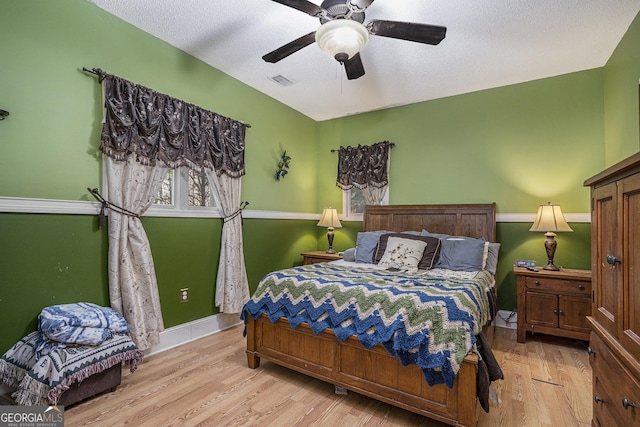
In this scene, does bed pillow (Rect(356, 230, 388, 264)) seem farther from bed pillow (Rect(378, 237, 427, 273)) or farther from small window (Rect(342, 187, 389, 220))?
small window (Rect(342, 187, 389, 220))

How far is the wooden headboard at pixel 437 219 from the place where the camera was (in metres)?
3.62

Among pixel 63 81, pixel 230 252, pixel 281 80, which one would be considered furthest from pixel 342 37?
pixel 230 252

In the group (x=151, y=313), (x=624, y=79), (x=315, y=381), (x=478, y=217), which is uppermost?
(x=624, y=79)

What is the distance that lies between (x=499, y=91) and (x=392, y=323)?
324cm

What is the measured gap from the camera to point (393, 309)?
6.32 ft

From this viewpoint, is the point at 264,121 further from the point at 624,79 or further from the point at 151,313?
the point at 624,79

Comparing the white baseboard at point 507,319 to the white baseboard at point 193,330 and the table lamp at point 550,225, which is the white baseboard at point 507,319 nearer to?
the table lamp at point 550,225

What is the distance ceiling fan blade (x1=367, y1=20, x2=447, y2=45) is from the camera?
1978mm

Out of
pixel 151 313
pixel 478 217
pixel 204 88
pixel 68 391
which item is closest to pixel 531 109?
pixel 478 217

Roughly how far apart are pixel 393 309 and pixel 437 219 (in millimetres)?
2286

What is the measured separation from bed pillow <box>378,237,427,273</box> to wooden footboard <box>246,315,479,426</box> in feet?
3.77

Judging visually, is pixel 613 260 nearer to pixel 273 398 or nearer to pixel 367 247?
pixel 273 398

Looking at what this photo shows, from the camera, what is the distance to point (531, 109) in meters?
3.54

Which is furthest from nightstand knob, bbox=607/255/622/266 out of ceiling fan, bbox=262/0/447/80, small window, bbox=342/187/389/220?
small window, bbox=342/187/389/220
